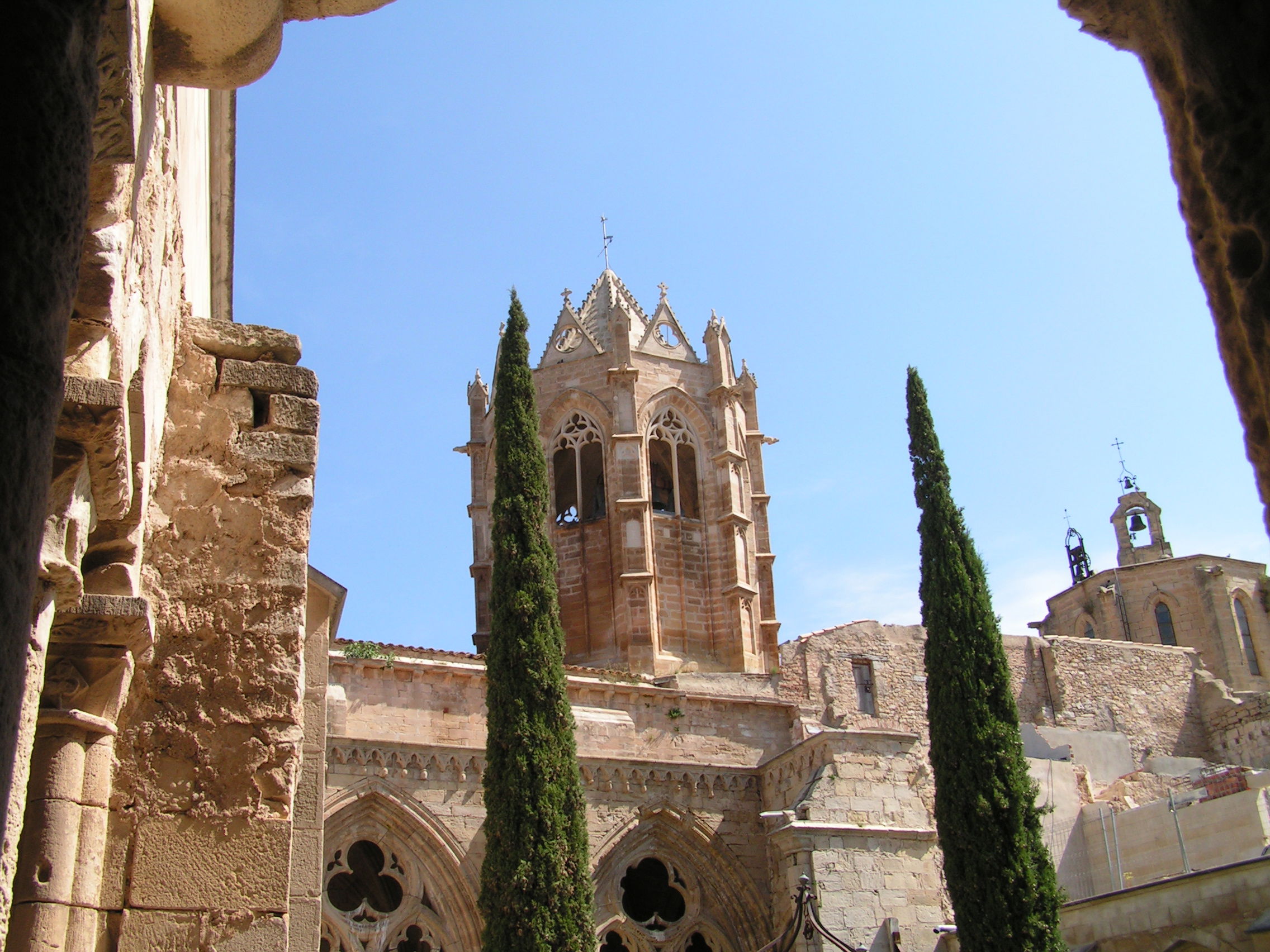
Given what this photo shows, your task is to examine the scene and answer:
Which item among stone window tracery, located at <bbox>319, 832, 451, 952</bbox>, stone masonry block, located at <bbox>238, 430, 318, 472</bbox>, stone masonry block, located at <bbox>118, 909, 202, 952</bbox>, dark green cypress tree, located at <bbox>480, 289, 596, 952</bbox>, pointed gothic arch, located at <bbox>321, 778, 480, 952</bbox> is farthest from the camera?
pointed gothic arch, located at <bbox>321, 778, 480, 952</bbox>

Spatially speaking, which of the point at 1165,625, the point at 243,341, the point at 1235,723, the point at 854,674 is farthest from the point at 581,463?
the point at 243,341

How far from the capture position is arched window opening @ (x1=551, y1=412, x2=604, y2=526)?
22.5 meters

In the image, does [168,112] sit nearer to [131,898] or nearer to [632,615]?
[131,898]

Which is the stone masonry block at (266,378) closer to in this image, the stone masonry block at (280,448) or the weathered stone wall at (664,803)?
the stone masonry block at (280,448)

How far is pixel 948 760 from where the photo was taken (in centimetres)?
1390

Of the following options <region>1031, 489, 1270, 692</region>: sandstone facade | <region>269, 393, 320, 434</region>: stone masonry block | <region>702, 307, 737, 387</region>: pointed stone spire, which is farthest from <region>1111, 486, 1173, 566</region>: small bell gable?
<region>269, 393, 320, 434</region>: stone masonry block

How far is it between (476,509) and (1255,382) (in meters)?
22.2

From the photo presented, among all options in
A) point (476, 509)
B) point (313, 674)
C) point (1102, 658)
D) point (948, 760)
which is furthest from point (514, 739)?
point (1102, 658)

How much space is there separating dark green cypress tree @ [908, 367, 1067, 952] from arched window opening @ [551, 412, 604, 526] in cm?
748

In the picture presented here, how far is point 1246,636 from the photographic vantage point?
Result: 29797 millimetres

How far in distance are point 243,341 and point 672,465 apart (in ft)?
61.4

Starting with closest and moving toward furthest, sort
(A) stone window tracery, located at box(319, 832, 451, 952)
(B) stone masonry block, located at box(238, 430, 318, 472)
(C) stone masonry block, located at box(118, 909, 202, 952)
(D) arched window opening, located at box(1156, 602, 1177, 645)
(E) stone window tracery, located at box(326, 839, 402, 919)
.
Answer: (C) stone masonry block, located at box(118, 909, 202, 952), (B) stone masonry block, located at box(238, 430, 318, 472), (A) stone window tracery, located at box(319, 832, 451, 952), (E) stone window tracery, located at box(326, 839, 402, 919), (D) arched window opening, located at box(1156, 602, 1177, 645)

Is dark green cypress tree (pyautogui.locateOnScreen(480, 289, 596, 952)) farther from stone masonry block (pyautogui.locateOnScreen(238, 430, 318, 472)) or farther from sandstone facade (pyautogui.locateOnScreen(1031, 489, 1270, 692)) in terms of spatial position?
sandstone facade (pyautogui.locateOnScreen(1031, 489, 1270, 692))

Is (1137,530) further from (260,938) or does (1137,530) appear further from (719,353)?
(260,938)
